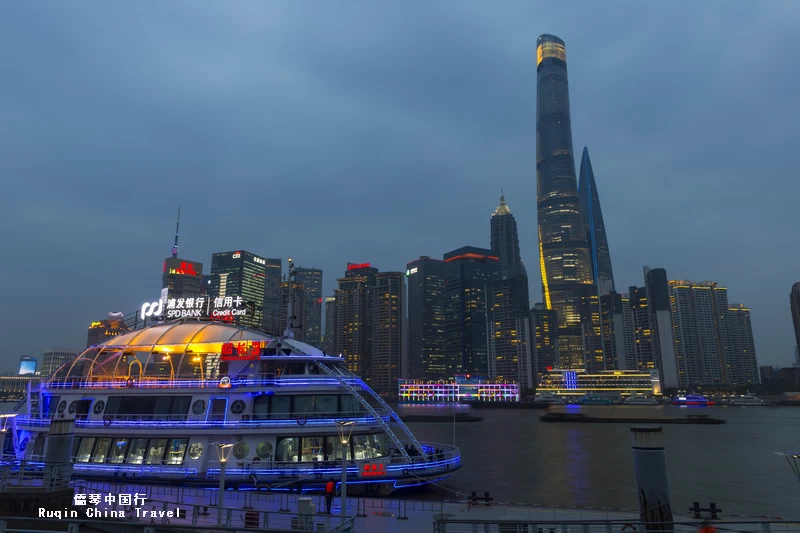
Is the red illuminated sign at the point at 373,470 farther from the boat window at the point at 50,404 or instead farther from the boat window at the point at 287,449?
the boat window at the point at 50,404

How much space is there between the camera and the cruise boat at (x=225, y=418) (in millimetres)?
29281

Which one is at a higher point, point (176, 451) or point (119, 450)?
point (176, 451)

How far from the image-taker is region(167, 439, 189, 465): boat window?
30.0m

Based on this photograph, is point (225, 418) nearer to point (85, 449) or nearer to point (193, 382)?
point (193, 382)

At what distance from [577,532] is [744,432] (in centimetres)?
10501

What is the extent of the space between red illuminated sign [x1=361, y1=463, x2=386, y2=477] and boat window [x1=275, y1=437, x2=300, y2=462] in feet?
14.0

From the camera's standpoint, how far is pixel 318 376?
3219 centimetres

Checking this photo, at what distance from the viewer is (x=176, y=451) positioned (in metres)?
30.4

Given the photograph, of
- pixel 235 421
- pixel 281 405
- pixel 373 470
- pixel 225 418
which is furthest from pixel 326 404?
pixel 225 418

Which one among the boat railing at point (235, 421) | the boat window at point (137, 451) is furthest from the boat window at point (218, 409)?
the boat window at point (137, 451)

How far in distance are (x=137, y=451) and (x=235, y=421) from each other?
6.84 m

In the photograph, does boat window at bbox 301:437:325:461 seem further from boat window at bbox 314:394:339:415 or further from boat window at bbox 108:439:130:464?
boat window at bbox 108:439:130:464

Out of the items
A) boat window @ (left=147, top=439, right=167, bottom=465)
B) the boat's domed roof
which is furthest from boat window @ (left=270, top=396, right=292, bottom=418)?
boat window @ (left=147, top=439, right=167, bottom=465)

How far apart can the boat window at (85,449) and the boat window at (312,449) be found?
565 inches
